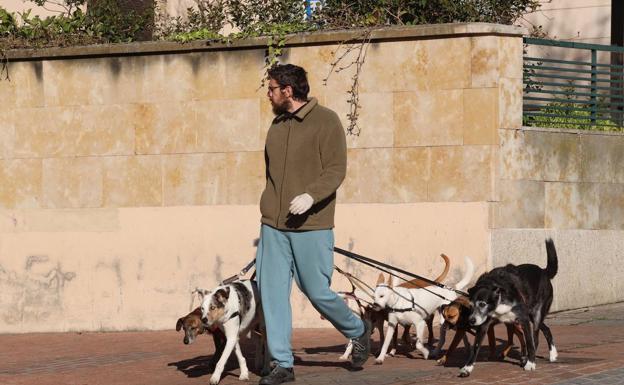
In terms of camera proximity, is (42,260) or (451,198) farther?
(42,260)

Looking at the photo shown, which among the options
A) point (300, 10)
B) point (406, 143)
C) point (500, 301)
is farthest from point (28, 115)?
point (500, 301)

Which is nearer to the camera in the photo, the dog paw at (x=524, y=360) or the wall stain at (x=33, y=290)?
the dog paw at (x=524, y=360)

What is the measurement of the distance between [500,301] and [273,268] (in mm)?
1770

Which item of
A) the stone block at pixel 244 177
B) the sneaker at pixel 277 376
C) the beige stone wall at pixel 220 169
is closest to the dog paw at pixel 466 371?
the sneaker at pixel 277 376

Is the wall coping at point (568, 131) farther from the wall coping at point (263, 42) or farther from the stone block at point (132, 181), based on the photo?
the stone block at point (132, 181)

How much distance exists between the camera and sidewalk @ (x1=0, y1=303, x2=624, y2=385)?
9.33 m

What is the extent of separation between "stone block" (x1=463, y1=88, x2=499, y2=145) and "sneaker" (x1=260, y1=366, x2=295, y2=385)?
4.57m

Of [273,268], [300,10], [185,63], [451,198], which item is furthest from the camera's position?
[300,10]

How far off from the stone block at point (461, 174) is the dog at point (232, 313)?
143 inches

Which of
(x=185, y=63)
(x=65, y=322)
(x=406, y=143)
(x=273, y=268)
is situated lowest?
(x=65, y=322)

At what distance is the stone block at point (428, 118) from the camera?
42.1 feet

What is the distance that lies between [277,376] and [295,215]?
114cm

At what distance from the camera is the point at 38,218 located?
14.2 metres

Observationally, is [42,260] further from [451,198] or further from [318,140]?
[318,140]
